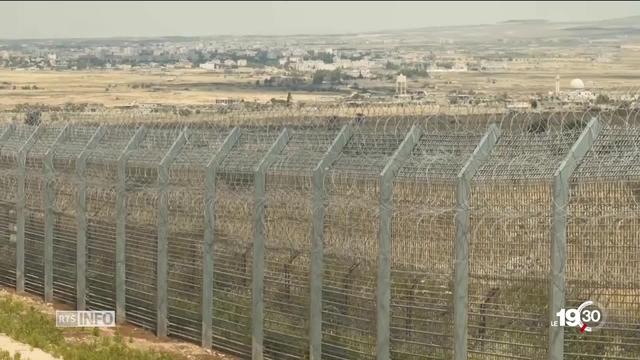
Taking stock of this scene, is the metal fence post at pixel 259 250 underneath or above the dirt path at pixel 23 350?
above

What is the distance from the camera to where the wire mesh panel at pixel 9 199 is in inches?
707

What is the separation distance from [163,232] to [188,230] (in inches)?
18.3

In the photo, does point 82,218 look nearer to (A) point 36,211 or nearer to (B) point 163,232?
(A) point 36,211

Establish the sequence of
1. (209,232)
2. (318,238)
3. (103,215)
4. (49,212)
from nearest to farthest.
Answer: (318,238) < (209,232) < (103,215) < (49,212)

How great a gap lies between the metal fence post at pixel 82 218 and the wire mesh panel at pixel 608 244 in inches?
308

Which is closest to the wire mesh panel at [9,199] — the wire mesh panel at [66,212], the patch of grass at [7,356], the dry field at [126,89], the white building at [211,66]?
the wire mesh panel at [66,212]

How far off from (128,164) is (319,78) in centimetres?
11631

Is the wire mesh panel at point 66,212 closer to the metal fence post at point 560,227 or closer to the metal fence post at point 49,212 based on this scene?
the metal fence post at point 49,212

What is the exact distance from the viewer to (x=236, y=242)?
12992 millimetres

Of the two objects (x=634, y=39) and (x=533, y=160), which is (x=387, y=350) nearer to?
(x=533, y=160)

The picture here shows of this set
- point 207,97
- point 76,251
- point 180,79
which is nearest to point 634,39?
point 180,79

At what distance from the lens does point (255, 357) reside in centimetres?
1254

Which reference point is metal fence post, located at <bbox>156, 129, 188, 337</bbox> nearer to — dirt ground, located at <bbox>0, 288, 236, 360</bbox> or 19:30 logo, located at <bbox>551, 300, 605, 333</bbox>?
dirt ground, located at <bbox>0, 288, 236, 360</bbox>

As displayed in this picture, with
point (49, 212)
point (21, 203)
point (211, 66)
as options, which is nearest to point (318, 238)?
point (49, 212)
